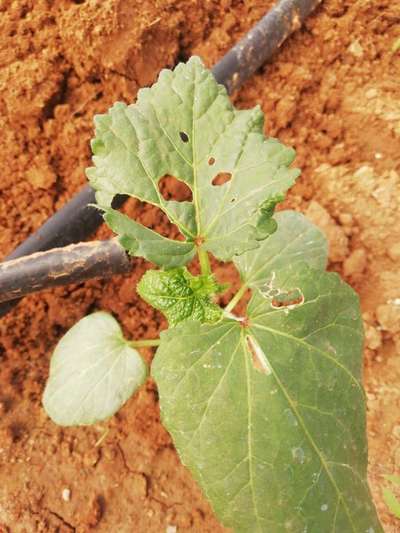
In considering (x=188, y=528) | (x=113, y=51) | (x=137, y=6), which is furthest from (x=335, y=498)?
(x=137, y=6)

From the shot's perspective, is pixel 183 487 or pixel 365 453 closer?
pixel 365 453

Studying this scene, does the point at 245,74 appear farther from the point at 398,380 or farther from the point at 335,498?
the point at 335,498

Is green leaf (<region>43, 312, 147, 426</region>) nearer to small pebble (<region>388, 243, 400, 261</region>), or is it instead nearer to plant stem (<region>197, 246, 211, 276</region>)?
plant stem (<region>197, 246, 211, 276</region>)

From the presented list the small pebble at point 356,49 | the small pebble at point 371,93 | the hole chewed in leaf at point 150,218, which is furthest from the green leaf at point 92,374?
the small pebble at point 356,49

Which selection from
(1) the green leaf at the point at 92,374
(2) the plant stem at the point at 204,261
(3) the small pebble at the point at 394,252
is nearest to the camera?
(2) the plant stem at the point at 204,261

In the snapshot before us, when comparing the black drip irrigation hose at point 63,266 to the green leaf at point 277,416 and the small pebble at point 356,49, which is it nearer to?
the green leaf at point 277,416
